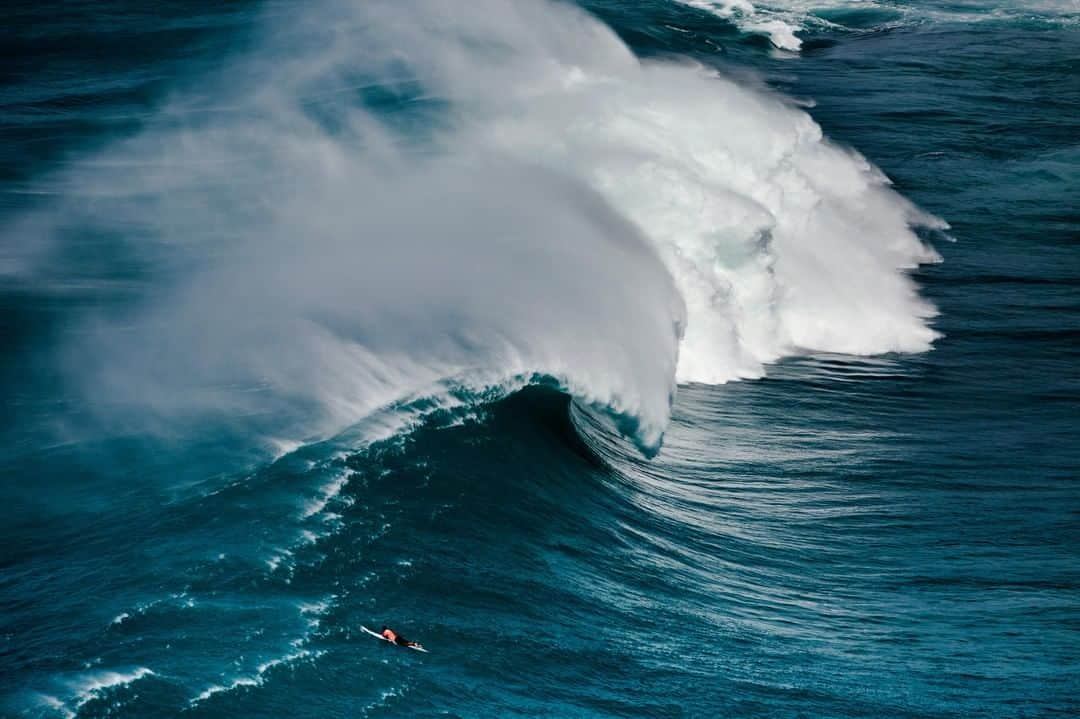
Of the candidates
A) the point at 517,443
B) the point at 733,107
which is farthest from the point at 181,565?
the point at 733,107

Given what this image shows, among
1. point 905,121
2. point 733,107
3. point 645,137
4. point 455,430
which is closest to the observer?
point 455,430

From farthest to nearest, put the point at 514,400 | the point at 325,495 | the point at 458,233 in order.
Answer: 1. the point at 458,233
2. the point at 514,400
3. the point at 325,495

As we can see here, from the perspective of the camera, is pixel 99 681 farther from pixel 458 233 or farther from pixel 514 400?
pixel 458 233

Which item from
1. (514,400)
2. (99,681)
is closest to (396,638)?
(99,681)

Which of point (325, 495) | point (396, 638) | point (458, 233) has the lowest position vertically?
point (396, 638)

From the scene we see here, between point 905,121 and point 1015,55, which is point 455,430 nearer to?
point 905,121

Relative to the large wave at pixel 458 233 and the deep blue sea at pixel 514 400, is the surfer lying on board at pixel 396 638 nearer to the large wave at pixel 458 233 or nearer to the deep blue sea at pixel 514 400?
the deep blue sea at pixel 514 400

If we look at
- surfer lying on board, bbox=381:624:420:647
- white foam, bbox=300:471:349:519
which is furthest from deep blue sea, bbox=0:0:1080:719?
surfer lying on board, bbox=381:624:420:647
